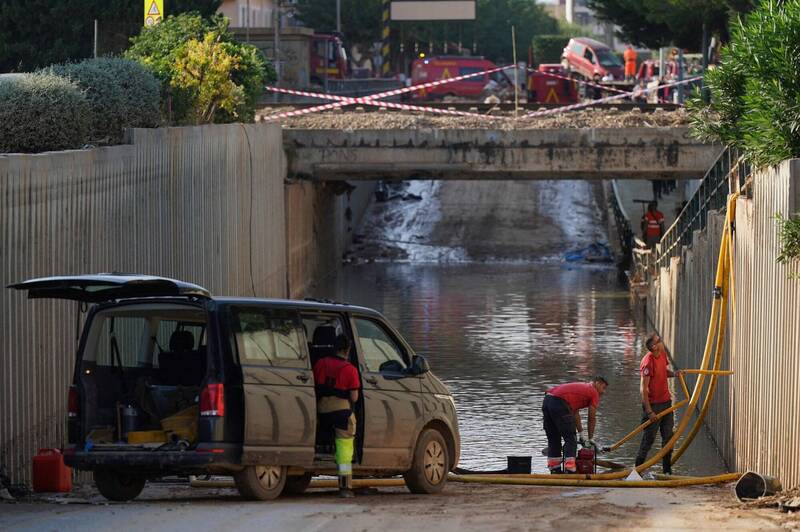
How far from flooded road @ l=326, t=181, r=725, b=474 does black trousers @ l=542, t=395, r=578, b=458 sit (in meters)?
1.33

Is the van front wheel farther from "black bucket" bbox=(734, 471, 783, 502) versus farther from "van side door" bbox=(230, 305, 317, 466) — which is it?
"black bucket" bbox=(734, 471, 783, 502)

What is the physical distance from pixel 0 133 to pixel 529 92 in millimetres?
42116

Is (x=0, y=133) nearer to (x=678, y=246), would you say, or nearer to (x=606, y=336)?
(x=678, y=246)

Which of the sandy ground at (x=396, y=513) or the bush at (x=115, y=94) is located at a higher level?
the bush at (x=115, y=94)

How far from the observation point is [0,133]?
19469 mm

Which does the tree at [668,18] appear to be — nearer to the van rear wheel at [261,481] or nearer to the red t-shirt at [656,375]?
the red t-shirt at [656,375]

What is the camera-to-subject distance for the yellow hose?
51.6 feet

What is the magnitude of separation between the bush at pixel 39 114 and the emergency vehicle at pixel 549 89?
40267mm

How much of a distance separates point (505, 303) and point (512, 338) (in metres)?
7.34

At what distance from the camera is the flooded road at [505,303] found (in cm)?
2247

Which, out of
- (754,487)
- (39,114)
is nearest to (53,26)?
(39,114)

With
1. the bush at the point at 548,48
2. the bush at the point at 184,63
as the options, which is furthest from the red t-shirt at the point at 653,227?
the bush at the point at 548,48

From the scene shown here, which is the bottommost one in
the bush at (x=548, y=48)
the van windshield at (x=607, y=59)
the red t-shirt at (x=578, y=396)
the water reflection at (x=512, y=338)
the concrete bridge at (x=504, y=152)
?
the water reflection at (x=512, y=338)

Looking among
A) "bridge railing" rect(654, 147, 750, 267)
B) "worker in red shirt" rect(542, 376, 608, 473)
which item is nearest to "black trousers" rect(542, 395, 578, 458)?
"worker in red shirt" rect(542, 376, 608, 473)
